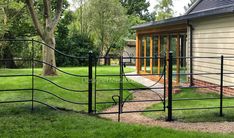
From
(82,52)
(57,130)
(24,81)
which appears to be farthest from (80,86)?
(82,52)

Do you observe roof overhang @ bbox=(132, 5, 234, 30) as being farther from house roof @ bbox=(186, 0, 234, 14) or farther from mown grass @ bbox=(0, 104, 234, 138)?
mown grass @ bbox=(0, 104, 234, 138)

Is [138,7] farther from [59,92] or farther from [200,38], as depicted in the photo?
[59,92]

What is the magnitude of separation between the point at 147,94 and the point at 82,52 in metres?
15.7

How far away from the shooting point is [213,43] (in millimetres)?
11758

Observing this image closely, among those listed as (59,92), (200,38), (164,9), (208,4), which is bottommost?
(59,92)

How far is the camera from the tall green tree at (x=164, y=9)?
29520mm

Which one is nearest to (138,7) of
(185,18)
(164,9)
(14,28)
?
(164,9)

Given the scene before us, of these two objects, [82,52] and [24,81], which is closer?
[24,81]

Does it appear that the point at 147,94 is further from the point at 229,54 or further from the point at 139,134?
the point at 139,134

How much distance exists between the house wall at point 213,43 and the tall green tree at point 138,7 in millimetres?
33375

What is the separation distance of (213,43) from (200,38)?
102 cm

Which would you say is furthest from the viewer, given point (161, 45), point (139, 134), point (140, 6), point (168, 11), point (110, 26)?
point (140, 6)

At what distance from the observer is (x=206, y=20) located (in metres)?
12.1

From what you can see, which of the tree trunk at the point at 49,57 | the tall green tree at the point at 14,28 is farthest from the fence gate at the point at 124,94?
the tall green tree at the point at 14,28
